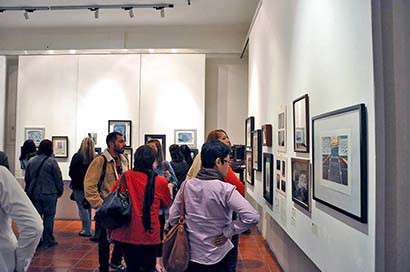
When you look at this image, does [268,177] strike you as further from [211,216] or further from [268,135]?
[211,216]

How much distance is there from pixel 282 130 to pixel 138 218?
1.81 meters

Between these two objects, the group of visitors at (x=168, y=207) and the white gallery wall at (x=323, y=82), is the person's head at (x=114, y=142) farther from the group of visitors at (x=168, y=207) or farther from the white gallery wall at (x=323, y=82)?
the white gallery wall at (x=323, y=82)

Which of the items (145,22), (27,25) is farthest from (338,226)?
(27,25)

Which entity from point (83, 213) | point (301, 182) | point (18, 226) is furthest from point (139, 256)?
point (83, 213)

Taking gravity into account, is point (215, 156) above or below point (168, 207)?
above

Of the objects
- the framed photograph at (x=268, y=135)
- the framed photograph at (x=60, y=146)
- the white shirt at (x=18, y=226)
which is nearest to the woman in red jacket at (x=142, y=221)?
the white shirt at (x=18, y=226)

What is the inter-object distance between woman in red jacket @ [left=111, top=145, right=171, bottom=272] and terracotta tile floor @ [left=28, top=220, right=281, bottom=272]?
6.74 ft

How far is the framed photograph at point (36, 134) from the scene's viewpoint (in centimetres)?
813

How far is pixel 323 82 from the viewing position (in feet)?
8.32

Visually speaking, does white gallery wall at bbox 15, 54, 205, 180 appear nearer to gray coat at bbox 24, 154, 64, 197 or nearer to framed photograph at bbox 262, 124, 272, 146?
gray coat at bbox 24, 154, 64, 197

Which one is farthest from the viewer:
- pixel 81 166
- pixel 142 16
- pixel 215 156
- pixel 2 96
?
pixel 2 96

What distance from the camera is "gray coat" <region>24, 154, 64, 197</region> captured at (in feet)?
18.4

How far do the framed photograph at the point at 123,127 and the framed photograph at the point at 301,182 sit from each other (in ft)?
17.3

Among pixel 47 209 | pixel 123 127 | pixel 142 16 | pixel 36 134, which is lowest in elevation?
pixel 47 209
